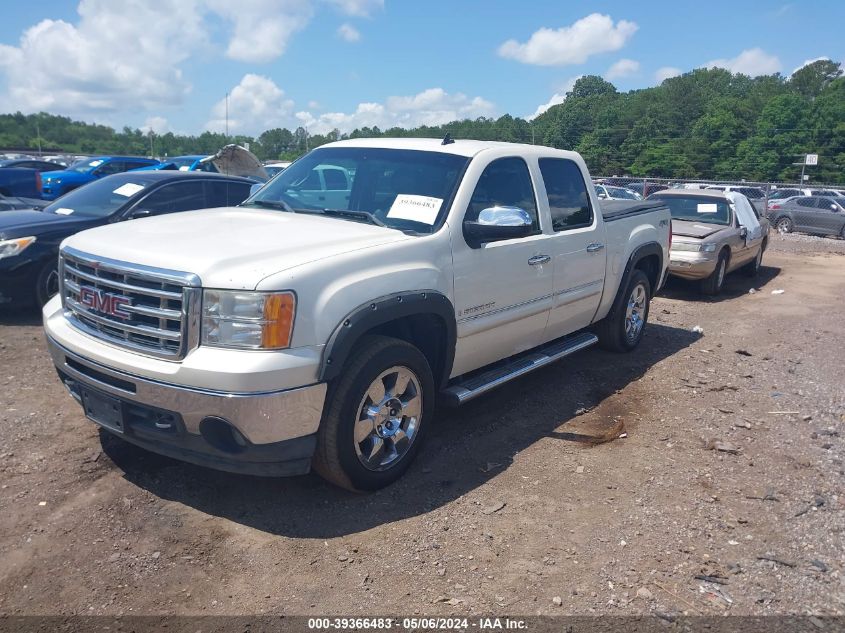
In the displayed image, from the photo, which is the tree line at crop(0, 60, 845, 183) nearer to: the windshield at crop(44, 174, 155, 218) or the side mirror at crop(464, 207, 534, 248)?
the windshield at crop(44, 174, 155, 218)

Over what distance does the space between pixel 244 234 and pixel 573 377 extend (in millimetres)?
3540

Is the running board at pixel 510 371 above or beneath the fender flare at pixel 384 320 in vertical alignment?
beneath

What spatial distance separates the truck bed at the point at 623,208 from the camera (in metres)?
6.23

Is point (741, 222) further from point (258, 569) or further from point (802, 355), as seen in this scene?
point (258, 569)

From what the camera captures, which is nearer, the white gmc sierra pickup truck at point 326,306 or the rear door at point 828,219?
the white gmc sierra pickup truck at point 326,306

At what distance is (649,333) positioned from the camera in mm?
8266

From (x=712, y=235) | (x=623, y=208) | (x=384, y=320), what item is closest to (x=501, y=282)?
(x=384, y=320)

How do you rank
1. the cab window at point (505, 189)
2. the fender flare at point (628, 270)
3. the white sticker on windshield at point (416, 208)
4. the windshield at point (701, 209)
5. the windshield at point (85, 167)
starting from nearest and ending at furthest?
the white sticker on windshield at point (416, 208) < the cab window at point (505, 189) < the fender flare at point (628, 270) < the windshield at point (701, 209) < the windshield at point (85, 167)

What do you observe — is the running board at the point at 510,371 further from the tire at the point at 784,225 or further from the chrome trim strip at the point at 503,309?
the tire at the point at 784,225

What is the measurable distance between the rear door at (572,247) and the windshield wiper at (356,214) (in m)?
1.47

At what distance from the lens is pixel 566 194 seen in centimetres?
560

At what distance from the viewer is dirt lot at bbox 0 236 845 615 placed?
308cm

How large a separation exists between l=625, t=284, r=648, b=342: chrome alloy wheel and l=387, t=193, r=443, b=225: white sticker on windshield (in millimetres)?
3120

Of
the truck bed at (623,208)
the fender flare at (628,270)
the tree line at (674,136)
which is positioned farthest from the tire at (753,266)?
the tree line at (674,136)
